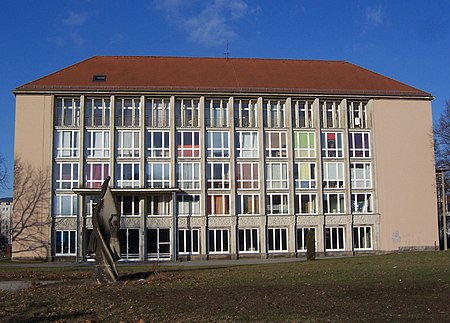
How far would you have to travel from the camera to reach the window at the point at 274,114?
4484 centimetres

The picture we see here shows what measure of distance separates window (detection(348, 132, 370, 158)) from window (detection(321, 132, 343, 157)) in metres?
0.90

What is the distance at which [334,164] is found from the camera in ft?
147

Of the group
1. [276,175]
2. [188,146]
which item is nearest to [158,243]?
[188,146]

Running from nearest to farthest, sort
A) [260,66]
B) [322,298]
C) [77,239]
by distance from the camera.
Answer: [322,298]
[77,239]
[260,66]

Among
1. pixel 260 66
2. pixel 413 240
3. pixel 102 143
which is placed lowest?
pixel 413 240

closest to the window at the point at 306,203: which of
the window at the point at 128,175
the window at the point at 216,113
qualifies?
the window at the point at 216,113

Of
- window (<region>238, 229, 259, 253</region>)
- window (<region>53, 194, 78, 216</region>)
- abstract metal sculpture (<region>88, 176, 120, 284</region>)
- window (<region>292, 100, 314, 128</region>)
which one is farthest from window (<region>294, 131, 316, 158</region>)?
abstract metal sculpture (<region>88, 176, 120, 284</region>)

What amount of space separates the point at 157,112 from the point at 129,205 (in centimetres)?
766

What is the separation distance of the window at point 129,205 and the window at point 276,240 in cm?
1034

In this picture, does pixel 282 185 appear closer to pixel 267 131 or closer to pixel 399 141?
pixel 267 131

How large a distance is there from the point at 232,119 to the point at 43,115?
14.5 metres

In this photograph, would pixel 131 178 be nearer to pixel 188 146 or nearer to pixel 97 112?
pixel 188 146

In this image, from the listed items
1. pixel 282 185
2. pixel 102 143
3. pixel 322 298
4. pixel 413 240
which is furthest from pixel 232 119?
pixel 322 298

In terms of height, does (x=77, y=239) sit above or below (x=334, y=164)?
below
